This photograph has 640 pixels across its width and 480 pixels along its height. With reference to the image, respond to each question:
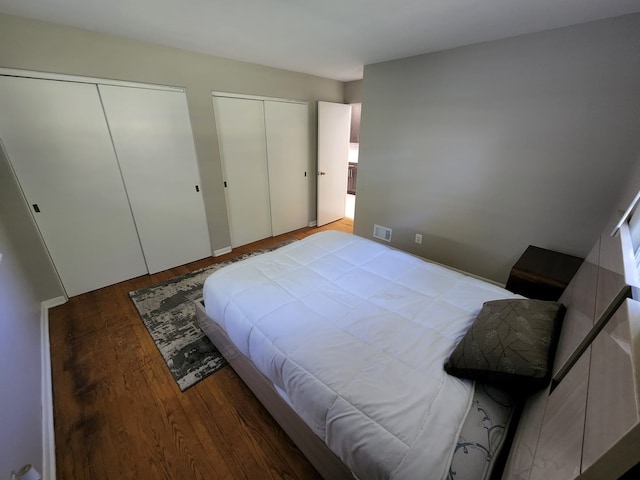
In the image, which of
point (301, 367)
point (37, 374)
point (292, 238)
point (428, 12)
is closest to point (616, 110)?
point (428, 12)

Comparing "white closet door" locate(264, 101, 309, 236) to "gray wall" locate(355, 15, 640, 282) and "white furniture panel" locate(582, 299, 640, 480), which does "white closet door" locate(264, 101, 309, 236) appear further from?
"white furniture panel" locate(582, 299, 640, 480)

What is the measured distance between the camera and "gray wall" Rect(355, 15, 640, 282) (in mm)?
1750

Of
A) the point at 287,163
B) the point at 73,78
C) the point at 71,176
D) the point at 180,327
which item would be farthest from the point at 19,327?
the point at 287,163

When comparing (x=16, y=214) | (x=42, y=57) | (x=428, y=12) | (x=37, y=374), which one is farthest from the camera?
(x=16, y=214)

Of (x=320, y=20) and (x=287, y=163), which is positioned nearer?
(x=320, y=20)

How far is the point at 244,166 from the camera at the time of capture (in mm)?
3299

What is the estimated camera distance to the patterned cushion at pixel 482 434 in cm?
79

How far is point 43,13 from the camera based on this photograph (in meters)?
1.73

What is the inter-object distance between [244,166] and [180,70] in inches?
45.2

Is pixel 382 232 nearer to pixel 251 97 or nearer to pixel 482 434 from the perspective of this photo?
pixel 251 97

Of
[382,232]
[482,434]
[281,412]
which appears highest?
[482,434]

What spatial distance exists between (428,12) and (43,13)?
2.64 m

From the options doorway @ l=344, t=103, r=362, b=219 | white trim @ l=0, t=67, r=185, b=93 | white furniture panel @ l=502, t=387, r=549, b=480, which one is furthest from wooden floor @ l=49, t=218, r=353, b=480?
doorway @ l=344, t=103, r=362, b=219

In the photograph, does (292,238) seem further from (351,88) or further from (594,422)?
(594,422)
